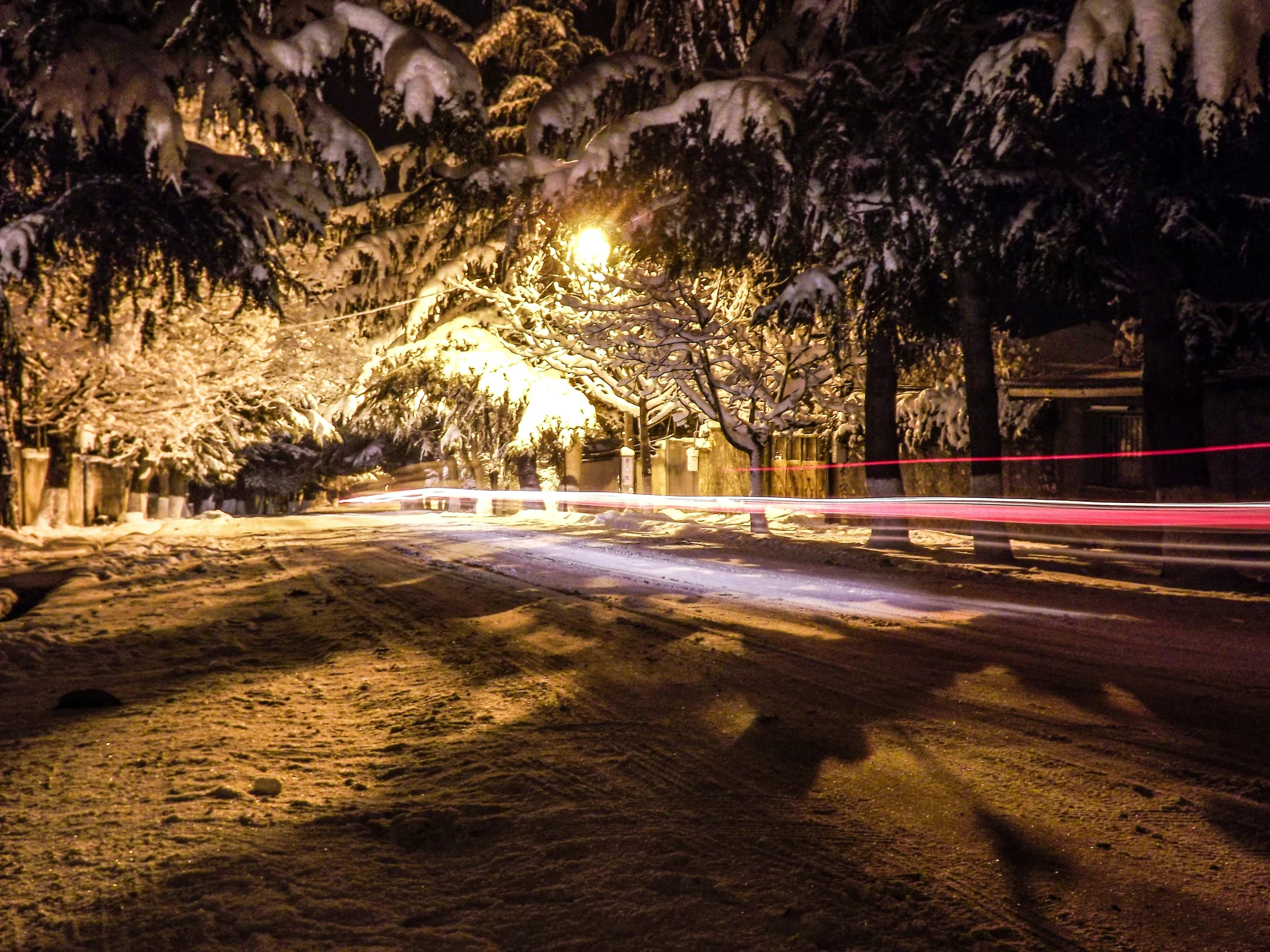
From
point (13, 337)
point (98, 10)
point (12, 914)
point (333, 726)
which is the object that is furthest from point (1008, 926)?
point (13, 337)

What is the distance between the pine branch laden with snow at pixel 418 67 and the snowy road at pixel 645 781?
20.0 ft

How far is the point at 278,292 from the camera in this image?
44.7 ft

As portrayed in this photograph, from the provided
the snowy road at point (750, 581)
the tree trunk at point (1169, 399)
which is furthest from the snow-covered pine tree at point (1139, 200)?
the snowy road at point (750, 581)

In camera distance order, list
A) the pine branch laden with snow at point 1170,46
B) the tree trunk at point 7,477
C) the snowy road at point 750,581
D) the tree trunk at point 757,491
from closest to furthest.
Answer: the pine branch laden with snow at point 1170,46, the snowy road at point 750,581, the tree trunk at point 7,477, the tree trunk at point 757,491

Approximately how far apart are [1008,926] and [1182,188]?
14.3 m

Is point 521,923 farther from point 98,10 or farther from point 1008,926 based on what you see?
point 98,10

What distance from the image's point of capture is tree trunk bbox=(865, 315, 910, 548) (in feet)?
61.8

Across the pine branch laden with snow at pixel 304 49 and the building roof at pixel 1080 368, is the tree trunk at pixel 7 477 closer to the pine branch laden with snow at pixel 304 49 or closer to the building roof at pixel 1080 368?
the pine branch laden with snow at pixel 304 49

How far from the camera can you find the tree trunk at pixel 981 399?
16.7 m

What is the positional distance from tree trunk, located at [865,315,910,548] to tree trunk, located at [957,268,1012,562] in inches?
77.1

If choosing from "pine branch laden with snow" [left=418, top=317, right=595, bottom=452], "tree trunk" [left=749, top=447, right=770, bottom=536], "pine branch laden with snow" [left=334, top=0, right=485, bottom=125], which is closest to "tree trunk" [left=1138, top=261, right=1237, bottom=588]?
"tree trunk" [left=749, top=447, right=770, bottom=536]

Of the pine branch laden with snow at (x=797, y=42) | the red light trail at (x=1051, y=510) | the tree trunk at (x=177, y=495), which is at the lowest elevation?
the red light trail at (x=1051, y=510)

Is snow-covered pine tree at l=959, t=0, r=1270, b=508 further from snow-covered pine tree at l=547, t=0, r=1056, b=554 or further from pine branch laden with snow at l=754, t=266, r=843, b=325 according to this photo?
pine branch laden with snow at l=754, t=266, r=843, b=325

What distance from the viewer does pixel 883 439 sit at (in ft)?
63.4
